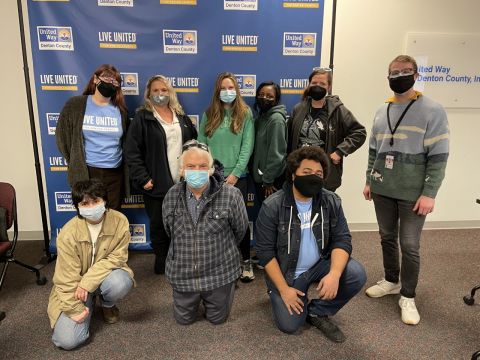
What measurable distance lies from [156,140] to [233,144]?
1.95 ft

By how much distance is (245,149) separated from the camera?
2.90 metres

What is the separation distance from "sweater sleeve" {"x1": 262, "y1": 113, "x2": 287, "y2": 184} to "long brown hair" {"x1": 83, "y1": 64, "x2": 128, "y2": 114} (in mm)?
1182

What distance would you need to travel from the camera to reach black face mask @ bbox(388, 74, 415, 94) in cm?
225

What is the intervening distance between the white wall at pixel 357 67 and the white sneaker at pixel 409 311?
1.60m

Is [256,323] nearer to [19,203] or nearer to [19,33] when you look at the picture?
[19,203]

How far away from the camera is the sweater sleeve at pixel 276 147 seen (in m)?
2.80

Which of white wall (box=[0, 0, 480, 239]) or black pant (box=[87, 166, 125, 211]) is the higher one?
white wall (box=[0, 0, 480, 239])

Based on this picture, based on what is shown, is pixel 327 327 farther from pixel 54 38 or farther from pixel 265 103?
pixel 54 38

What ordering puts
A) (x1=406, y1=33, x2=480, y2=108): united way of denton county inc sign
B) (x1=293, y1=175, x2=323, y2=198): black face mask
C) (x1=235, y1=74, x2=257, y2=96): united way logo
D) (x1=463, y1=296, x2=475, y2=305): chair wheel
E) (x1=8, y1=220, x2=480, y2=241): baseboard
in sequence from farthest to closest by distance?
(x1=8, y1=220, x2=480, y2=241): baseboard
(x1=406, y1=33, x2=480, y2=108): united way of denton county inc sign
(x1=235, y1=74, x2=257, y2=96): united way logo
(x1=463, y1=296, x2=475, y2=305): chair wheel
(x1=293, y1=175, x2=323, y2=198): black face mask

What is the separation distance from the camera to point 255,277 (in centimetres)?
299

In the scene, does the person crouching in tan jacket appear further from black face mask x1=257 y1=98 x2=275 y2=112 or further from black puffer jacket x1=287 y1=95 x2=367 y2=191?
black puffer jacket x1=287 y1=95 x2=367 y2=191

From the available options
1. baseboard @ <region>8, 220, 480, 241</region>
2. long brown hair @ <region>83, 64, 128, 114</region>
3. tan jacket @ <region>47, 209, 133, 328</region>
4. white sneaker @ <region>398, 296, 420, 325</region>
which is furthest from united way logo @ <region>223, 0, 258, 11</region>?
white sneaker @ <region>398, 296, 420, 325</region>

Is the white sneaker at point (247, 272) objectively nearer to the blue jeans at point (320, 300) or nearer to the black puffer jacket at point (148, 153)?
the blue jeans at point (320, 300)

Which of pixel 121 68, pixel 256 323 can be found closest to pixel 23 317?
pixel 256 323
